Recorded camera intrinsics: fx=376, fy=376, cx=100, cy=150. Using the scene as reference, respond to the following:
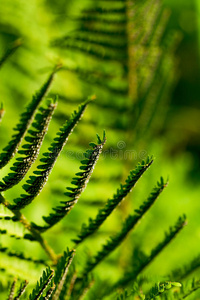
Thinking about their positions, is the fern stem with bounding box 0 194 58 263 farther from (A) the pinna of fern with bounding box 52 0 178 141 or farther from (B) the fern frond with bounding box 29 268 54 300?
(A) the pinna of fern with bounding box 52 0 178 141

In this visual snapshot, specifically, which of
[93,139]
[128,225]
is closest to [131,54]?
[93,139]

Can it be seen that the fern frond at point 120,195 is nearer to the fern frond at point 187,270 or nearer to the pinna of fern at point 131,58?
the fern frond at point 187,270

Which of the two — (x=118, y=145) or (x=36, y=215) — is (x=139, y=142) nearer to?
(x=118, y=145)

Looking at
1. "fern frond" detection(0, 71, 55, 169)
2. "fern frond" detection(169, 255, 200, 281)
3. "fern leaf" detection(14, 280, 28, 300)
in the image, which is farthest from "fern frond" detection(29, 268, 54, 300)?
"fern frond" detection(169, 255, 200, 281)

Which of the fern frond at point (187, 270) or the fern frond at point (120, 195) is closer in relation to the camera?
the fern frond at point (120, 195)

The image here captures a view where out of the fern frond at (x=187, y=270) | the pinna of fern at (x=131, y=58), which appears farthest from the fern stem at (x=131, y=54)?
the fern frond at (x=187, y=270)

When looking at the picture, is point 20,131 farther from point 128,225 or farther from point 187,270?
point 187,270

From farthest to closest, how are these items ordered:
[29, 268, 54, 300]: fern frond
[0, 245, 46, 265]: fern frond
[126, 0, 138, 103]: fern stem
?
[126, 0, 138, 103]: fern stem < [0, 245, 46, 265]: fern frond < [29, 268, 54, 300]: fern frond
